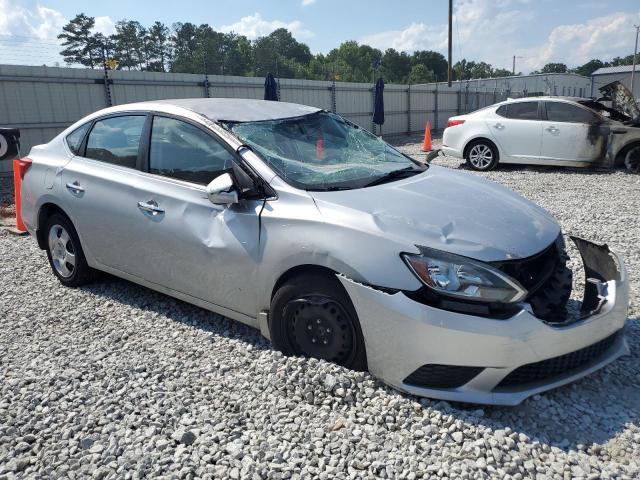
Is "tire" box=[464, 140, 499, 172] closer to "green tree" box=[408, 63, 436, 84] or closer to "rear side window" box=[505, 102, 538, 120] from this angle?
"rear side window" box=[505, 102, 538, 120]

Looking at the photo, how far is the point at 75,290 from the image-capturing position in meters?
4.72

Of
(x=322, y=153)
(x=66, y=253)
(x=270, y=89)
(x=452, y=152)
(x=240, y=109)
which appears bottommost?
(x=452, y=152)

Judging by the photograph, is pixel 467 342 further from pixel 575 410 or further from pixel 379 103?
pixel 379 103

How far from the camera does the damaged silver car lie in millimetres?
2586

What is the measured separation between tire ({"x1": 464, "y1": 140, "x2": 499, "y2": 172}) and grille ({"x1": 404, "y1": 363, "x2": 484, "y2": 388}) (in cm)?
971

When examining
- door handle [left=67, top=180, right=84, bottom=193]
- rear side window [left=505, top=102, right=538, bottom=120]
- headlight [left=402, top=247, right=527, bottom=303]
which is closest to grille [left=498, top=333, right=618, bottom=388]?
headlight [left=402, top=247, right=527, bottom=303]

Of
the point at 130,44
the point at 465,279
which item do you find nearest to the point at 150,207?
the point at 465,279

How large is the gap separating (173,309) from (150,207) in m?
0.94

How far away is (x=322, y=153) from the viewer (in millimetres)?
3648

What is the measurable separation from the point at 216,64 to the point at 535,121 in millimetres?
64594

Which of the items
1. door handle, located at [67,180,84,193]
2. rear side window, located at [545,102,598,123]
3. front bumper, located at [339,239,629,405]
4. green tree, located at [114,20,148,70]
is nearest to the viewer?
front bumper, located at [339,239,629,405]

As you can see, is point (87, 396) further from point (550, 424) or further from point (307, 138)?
point (550, 424)

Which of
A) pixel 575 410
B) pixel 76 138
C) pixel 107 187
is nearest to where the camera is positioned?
pixel 575 410

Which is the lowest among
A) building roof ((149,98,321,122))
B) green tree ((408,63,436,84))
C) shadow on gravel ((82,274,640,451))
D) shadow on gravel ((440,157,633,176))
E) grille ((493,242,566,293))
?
shadow on gravel ((440,157,633,176))
